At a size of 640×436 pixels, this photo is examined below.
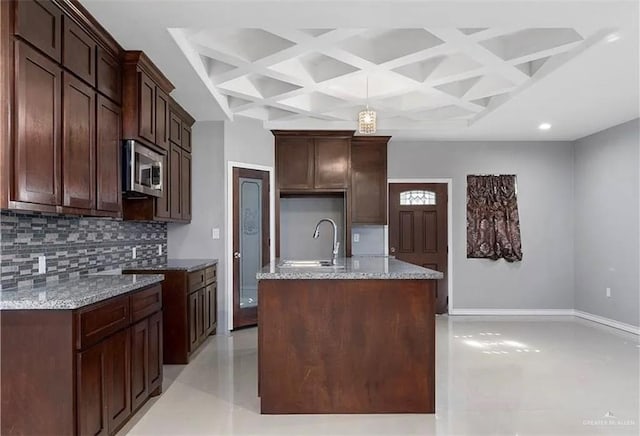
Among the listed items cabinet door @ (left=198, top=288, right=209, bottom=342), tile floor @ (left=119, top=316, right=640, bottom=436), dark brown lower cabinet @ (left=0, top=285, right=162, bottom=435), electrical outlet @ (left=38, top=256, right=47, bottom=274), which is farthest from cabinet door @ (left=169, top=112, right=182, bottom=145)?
dark brown lower cabinet @ (left=0, top=285, right=162, bottom=435)

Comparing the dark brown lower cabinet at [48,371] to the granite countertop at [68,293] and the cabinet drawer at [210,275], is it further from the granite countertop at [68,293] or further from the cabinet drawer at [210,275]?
the cabinet drawer at [210,275]


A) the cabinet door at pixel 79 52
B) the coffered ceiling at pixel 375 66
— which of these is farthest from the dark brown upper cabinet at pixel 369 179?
the cabinet door at pixel 79 52

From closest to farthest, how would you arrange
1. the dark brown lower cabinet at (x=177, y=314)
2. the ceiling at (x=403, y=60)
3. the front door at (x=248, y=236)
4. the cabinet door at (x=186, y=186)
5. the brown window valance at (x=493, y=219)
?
the ceiling at (x=403, y=60) < the dark brown lower cabinet at (x=177, y=314) < the cabinet door at (x=186, y=186) < the front door at (x=248, y=236) < the brown window valance at (x=493, y=219)

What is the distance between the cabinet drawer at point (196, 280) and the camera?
13.4 ft

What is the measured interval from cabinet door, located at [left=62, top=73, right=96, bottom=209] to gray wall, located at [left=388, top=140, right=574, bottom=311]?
442cm

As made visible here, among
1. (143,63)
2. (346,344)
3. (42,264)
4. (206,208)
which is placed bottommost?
(346,344)

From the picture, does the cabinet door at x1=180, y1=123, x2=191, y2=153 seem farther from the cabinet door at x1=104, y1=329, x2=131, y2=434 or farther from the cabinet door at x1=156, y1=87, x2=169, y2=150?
the cabinet door at x1=104, y1=329, x2=131, y2=434

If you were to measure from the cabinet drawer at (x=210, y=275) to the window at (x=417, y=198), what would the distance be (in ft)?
9.54

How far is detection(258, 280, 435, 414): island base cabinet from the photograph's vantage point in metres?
2.90

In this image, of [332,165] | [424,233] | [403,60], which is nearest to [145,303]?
[403,60]

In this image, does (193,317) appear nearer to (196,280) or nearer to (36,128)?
(196,280)

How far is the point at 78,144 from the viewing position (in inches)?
101

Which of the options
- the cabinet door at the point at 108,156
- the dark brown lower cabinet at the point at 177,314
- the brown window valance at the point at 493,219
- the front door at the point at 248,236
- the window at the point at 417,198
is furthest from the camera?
the window at the point at 417,198

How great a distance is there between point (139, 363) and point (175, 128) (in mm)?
2598
